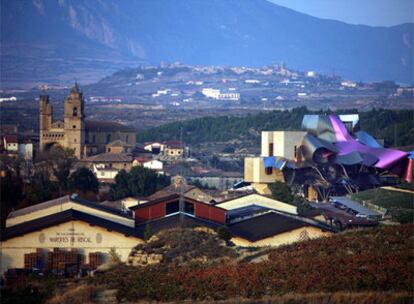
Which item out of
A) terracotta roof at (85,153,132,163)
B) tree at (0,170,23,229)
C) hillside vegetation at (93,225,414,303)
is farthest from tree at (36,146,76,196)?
hillside vegetation at (93,225,414,303)

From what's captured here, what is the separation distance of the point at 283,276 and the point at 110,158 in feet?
166

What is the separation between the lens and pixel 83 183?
49.3 metres

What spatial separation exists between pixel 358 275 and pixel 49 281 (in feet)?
14.4

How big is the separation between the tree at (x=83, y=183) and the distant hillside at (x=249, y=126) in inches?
1406

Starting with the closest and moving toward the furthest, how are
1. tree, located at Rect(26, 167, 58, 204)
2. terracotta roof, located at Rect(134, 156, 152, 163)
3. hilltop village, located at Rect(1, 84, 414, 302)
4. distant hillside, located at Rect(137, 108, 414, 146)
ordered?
hilltop village, located at Rect(1, 84, 414, 302) < tree, located at Rect(26, 167, 58, 204) < terracotta roof, located at Rect(134, 156, 152, 163) < distant hillside, located at Rect(137, 108, 414, 146)

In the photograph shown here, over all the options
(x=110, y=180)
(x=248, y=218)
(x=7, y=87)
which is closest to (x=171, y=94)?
(x=7, y=87)

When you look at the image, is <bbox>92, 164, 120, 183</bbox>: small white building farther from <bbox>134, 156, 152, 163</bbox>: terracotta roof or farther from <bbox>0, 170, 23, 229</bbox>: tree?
<bbox>0, 170, 23, 229</bbox>: tree

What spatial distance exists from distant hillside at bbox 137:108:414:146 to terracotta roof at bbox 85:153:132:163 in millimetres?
18148

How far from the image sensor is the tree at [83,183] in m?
48.0

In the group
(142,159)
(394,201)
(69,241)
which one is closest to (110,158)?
(142,159)

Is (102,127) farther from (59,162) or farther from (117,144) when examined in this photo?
(59,162)

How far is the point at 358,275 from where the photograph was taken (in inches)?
787

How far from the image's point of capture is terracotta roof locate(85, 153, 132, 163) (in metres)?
69.4

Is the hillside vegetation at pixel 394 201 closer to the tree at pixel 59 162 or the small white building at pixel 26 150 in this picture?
the tree at pixel 59 162
